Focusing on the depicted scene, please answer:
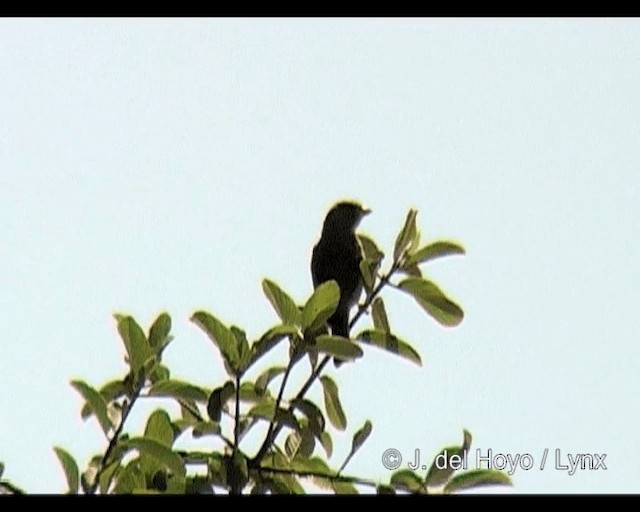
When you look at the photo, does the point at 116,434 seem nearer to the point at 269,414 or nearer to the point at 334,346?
the point at 269,414

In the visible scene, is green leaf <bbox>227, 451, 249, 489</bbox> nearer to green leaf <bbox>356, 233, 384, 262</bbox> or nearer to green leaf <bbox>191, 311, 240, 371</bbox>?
green leaf <bbox>191, 311, 240, 371</bbox>

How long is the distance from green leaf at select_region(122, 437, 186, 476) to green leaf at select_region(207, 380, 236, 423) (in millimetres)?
115

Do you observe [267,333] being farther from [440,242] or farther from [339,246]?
[339,246]

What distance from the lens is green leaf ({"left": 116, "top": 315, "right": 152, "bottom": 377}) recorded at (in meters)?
1.75

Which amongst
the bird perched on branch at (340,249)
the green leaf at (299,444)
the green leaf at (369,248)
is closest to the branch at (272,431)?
the green leaf at (299,444)

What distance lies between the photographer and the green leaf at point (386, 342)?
1923mm

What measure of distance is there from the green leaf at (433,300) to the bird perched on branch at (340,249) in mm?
1136

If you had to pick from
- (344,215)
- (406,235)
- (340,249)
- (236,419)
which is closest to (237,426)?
(236,419)

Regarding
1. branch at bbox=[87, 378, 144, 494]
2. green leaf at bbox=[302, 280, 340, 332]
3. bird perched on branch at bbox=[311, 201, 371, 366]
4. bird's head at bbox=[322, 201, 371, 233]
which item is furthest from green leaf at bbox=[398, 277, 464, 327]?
bird's head at bbox=[322, 201, 371, 233]
